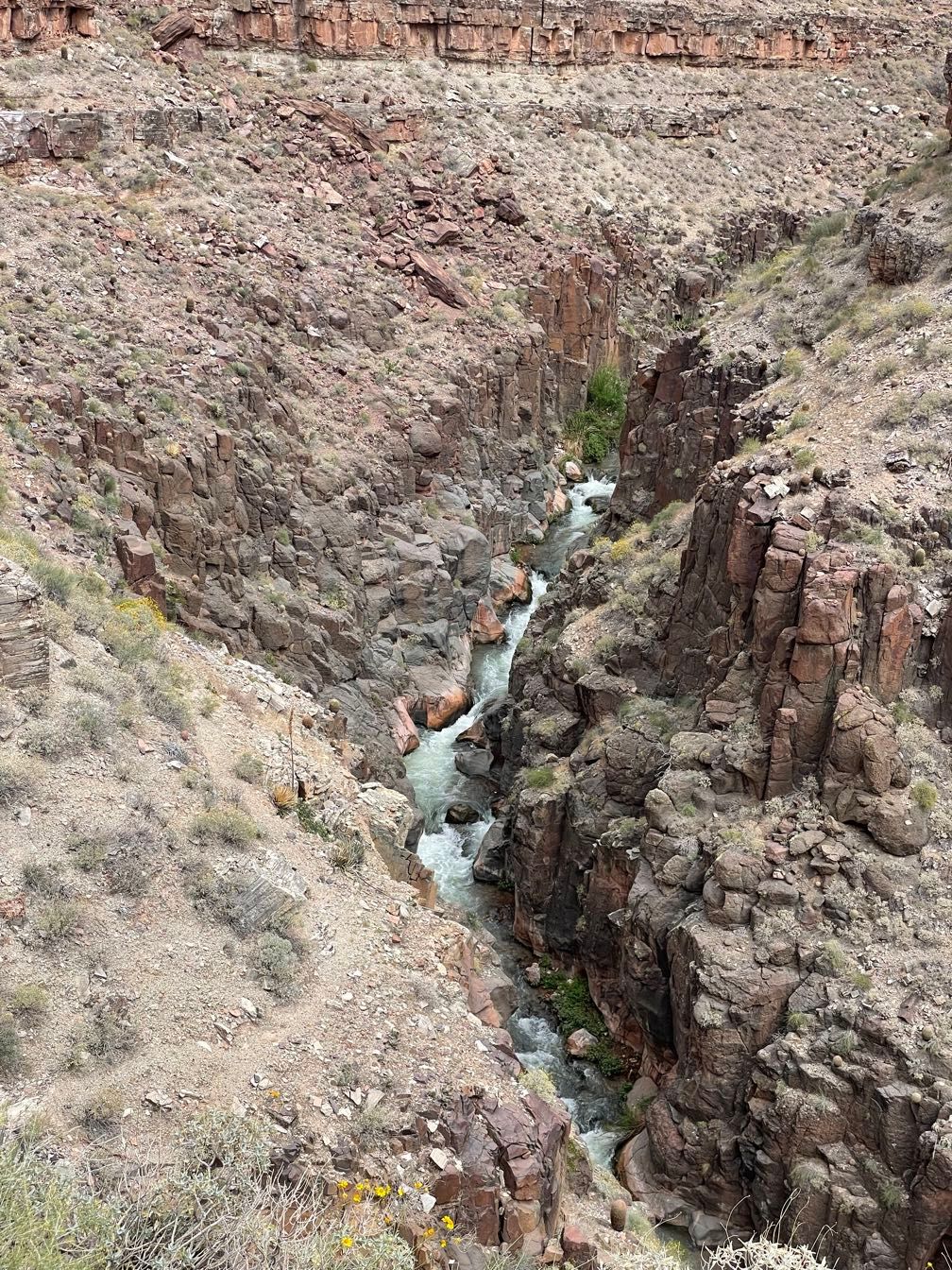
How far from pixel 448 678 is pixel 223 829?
18349mm

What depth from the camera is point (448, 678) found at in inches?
1383

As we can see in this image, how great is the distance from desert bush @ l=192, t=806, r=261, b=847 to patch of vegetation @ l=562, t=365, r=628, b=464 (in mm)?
34148

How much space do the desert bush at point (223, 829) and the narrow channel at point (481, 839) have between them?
8.41 meters

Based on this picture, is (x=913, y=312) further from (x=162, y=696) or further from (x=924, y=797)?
(x=162, y=696)

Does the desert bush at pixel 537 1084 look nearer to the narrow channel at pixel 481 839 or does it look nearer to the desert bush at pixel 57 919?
the narrow channel at pixel 481 839

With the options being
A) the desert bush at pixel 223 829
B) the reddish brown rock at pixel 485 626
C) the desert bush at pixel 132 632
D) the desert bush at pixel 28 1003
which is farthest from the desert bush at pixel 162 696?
the reddish brown rock at pixel 485 626

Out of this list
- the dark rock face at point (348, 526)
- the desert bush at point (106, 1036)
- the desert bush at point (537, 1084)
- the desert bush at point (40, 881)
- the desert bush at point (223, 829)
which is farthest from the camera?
the dark rock face at point (348, 526)

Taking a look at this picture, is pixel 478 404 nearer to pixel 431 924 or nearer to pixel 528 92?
pixel 528 92

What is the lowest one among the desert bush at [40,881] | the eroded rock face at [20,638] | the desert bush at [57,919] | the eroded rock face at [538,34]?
the desert bush at [57,919]

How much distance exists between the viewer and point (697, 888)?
2177 centimetres

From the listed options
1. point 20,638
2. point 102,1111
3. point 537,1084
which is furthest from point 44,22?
point 102,1111

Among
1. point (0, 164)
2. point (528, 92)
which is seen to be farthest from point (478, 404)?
point (528, 92)

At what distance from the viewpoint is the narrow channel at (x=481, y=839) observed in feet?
74.0

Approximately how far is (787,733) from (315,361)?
23.0 m
